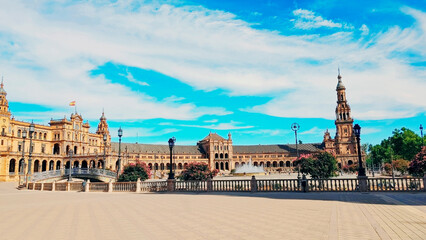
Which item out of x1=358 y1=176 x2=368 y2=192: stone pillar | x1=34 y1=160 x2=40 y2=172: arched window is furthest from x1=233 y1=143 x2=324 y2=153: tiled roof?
x1=358 y1=176 x2=368 y2=192: stone pillar

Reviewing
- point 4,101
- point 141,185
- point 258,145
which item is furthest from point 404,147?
point 4,101

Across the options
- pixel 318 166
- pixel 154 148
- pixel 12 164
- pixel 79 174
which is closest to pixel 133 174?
pixel 318 166

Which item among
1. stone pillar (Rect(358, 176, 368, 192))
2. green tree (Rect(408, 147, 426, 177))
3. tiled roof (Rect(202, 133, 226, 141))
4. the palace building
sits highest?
tiled roof (Rect(202, 133, 226, 141))

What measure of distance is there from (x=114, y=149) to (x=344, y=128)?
9676 centimetres

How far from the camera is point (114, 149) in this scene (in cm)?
10294

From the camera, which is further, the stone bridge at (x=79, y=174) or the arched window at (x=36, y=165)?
the arched window at (x=36, y=165)

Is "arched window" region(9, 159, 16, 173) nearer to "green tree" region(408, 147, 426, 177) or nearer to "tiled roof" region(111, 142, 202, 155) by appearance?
"tiled roof" region(111, 142, 202, 155)

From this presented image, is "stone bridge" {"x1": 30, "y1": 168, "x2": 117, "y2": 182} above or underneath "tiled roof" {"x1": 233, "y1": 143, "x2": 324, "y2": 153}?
underneath

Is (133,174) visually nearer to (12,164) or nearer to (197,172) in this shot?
(197,172)

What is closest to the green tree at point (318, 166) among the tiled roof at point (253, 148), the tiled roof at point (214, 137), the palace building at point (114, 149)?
the palace building at point (114, 149)

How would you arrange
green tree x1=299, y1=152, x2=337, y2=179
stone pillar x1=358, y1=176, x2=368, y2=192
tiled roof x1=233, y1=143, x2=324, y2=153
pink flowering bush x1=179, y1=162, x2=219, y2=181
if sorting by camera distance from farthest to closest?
tiled roof x1=233, y1=143, x2=324, y2=153 → green tree x1=299, y1=152, x2=337, y2=179 → pink flowering bush x1=179, y1=162, x2=219, y2=181 → stone pillar x1=358, y1=176, x2=368, y2=192

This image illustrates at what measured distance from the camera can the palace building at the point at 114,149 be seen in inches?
2955

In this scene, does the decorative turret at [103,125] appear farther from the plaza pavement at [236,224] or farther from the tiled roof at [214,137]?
the plaza pavement at [236,224]

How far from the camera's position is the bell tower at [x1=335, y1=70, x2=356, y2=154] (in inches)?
4862
